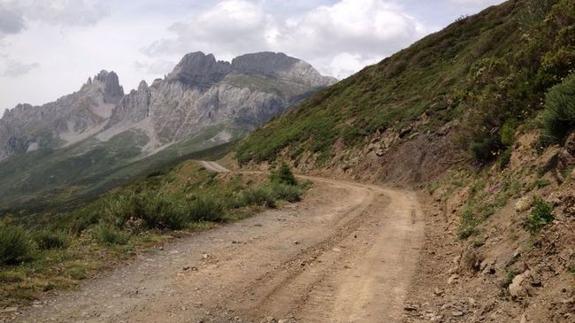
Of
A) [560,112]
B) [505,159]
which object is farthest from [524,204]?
[505,159]

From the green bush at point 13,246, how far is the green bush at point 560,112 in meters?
12.1

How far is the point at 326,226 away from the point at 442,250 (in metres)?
4.71

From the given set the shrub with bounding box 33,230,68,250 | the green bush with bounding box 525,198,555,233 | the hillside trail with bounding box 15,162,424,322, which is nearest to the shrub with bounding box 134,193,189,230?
the hillside trail with bounding box 15,162,424,322

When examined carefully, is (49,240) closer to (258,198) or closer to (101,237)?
(101,237)

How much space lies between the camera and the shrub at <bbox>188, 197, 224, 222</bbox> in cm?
1706

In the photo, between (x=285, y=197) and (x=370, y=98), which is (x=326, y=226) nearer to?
(x=285, y=197)

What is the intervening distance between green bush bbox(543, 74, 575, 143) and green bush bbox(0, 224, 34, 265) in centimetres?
1211

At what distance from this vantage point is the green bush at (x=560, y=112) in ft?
35.3

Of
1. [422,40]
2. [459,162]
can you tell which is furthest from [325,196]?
[422,40]

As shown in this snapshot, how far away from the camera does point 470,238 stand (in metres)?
11.9

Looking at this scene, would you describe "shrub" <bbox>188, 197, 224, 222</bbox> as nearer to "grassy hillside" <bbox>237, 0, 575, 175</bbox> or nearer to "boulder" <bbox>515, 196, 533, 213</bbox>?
"boulder" <bbox>515, 196, 533, 213</bbox>

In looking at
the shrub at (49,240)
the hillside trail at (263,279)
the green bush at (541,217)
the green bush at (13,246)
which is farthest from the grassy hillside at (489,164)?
the shrub at (49,240)

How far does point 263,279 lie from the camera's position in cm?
990

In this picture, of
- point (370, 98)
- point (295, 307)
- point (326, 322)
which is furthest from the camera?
point (370, 98)
